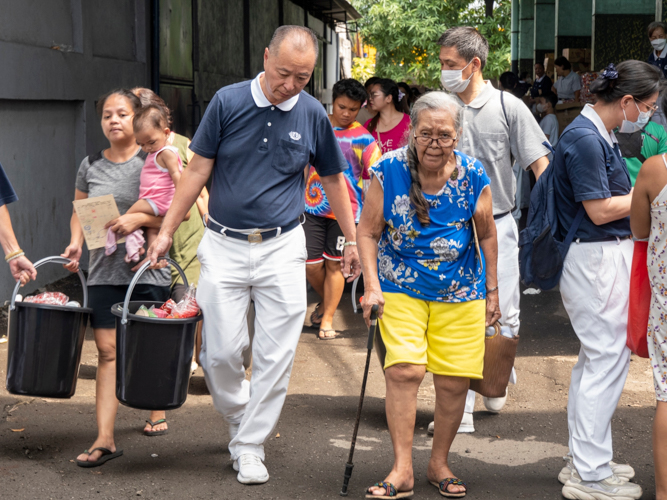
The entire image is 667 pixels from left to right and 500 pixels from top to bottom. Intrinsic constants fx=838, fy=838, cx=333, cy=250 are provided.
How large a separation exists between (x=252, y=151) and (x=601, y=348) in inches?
72.2

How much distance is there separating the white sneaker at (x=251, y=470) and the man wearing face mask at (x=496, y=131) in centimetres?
161

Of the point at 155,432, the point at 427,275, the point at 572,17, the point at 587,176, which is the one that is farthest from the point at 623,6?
the point at 155,432

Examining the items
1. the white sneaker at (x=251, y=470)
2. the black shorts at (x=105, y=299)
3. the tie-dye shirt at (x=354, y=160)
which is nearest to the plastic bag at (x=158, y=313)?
the black shorts at (x=105, y=299)

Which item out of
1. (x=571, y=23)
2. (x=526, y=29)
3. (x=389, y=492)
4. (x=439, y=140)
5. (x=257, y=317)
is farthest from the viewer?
(x=526, y=29)

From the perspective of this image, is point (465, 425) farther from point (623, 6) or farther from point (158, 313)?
point (623, 6)

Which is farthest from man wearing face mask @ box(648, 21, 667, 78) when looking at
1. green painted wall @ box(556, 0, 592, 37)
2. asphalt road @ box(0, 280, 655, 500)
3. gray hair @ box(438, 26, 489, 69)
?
green painted wall @ box(556, 0, 592, 37)

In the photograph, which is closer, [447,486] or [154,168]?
[447,486]

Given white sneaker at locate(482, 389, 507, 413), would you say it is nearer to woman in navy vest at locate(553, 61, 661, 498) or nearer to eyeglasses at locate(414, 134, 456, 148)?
woman in navy vest at locate(553, 61, 661, 498)

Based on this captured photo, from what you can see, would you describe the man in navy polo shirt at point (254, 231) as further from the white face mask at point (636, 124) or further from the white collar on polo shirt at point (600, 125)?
A: the white face mask at point (636, 124)

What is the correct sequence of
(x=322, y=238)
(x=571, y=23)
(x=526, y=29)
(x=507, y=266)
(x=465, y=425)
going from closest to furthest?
(x=507, y=266)
(x=465, y=425)
(x=322, y=238)
(x=571, y=23)
(x=526, y=29)

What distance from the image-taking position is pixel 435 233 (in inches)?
146

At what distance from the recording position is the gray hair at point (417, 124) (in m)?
3.61

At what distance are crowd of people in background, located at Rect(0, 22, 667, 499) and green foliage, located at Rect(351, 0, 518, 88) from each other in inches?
1342

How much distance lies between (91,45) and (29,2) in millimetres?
1452
